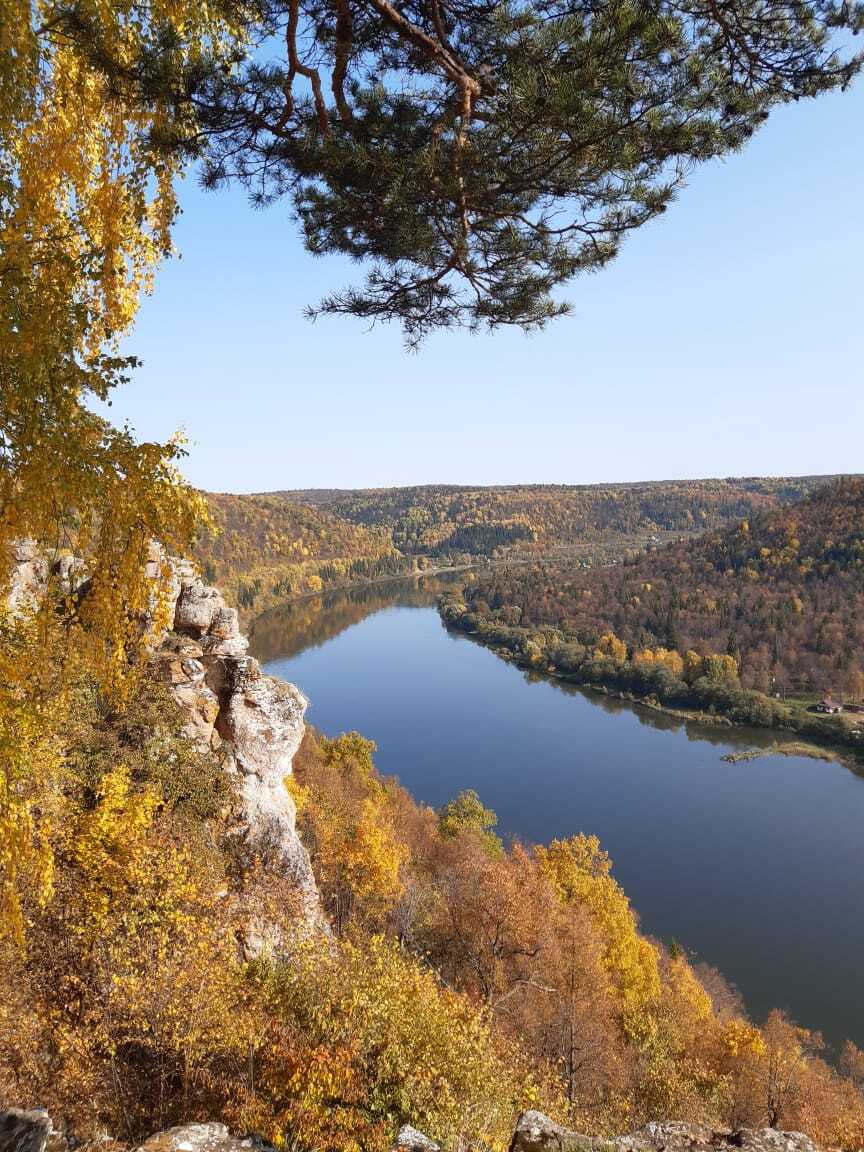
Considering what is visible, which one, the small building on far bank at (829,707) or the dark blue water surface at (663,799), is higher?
the small building on far bank at (829,707)

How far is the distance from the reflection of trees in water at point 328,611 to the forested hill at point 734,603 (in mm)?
18282

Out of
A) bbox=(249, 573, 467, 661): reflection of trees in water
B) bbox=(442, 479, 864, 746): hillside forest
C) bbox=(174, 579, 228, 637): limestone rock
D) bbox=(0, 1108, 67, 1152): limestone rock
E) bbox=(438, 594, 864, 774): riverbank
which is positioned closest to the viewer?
bbox=(0, 1108, 67, 1152): limestone rock

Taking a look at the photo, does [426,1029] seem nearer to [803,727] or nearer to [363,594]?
[803,727]

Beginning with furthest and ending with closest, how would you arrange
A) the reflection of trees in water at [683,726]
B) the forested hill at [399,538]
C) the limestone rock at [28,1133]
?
the forested hill at [399,538] < the reflection of trees in water at [683,726] < the limestone rock at [28,1133]

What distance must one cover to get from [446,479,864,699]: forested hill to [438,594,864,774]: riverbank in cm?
171

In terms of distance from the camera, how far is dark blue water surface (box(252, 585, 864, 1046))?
26359 mm

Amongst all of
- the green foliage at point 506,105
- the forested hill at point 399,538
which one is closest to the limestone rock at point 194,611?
the green foliage at point 506,105

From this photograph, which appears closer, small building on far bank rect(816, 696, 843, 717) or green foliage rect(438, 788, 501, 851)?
green foliage rect(438, 788, 501, 851)

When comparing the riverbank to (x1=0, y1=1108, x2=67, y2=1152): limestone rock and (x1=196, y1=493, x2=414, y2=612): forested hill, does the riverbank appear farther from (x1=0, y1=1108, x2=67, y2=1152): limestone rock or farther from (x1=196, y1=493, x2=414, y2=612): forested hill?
(x1=0, y1=1108, x2=67, y2=1152): limestone rock

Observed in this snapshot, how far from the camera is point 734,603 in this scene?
266 feet

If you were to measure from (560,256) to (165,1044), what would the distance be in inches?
340

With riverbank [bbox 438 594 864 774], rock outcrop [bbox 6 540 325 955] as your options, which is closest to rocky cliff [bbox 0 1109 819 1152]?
rock outcrop [bbox 6 540 325 955]

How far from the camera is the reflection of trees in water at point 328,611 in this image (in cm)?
7981

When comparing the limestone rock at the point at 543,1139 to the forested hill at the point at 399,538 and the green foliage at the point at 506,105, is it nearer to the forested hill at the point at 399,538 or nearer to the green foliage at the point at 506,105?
the green foliage at the point at 506,105
